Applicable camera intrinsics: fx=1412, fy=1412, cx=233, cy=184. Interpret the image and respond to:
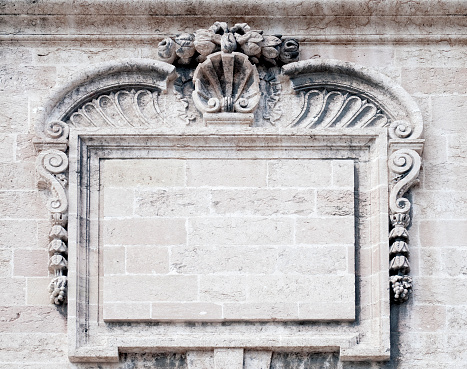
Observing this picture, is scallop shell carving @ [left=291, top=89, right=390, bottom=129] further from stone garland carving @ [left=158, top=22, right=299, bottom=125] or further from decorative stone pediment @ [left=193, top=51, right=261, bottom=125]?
decorative stone pediment @ [left=193, top=51, right=261, bottom=125]

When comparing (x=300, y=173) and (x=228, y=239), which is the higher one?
(x=300, y=173)

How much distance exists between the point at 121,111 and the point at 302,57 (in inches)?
50.1

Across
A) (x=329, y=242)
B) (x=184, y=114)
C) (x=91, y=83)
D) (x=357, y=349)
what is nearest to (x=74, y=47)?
(x=91, y=83)

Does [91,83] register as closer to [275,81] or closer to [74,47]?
[74,47]

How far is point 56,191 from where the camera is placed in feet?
29.9

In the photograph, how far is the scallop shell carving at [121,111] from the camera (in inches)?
368

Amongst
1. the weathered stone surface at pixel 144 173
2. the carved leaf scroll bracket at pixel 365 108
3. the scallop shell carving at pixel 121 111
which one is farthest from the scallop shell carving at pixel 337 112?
the scallop shell carving at pixel 121 111

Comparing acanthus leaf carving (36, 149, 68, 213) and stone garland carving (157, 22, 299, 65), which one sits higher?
stone garland carving (157, 22, 299, 65)

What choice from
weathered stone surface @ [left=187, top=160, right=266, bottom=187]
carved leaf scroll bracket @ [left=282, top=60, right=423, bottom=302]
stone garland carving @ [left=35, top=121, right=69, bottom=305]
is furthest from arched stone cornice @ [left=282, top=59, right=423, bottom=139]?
stone garland carving @ [left=35, top=121, right=69, bottom=305]

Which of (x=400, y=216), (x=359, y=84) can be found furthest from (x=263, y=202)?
(x=359, y=84)

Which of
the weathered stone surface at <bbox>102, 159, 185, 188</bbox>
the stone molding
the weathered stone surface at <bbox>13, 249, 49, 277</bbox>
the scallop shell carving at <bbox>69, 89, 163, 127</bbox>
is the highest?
the stone molding

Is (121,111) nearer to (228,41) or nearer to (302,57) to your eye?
(228,41)

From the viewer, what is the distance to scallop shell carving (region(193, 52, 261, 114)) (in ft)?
30.5

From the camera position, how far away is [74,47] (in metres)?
9.52
